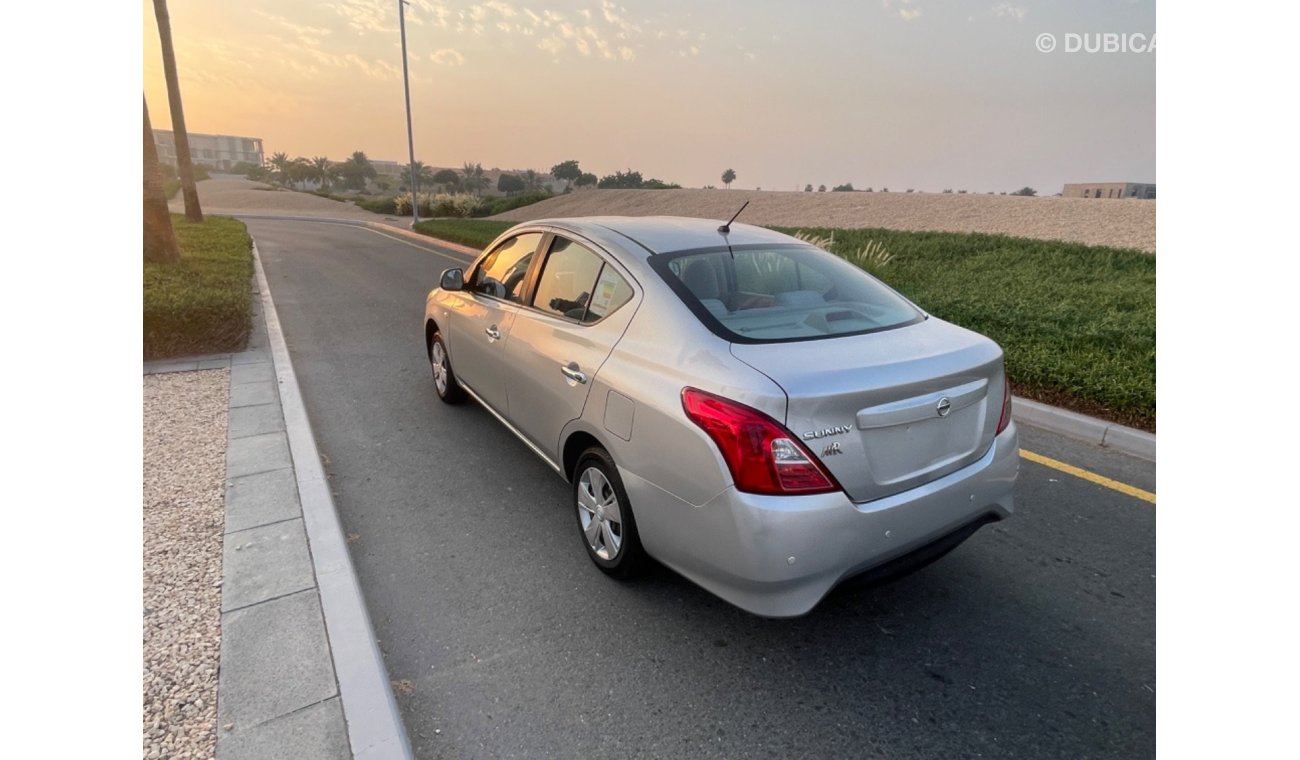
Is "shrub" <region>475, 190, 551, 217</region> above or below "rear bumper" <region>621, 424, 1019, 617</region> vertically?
above

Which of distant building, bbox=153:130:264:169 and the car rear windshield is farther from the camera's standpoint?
distant building, bbox=153:130:264:169

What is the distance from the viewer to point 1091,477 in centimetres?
437

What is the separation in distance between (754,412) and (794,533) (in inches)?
17.1

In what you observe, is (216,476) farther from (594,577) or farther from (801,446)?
(801,446)

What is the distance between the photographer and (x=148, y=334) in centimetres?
645

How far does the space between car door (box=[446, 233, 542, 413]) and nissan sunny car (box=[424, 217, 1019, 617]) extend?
0.37m

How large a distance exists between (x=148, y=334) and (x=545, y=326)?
502 centimetres

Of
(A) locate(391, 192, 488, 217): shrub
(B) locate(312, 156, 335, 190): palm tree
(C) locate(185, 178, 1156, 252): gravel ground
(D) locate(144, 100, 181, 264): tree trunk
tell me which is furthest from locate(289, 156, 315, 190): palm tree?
(D) locate(144, 100, 181, 264): tree trunk

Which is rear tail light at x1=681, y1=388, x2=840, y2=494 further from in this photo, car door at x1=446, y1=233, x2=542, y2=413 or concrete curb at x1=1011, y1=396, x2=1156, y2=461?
concrete curb at x1=1011, y1=396, x2=1156, y2=461

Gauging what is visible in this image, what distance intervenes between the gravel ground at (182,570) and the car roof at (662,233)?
2474 mm

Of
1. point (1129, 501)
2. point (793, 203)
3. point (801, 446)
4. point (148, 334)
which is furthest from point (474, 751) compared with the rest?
point (793, 203)

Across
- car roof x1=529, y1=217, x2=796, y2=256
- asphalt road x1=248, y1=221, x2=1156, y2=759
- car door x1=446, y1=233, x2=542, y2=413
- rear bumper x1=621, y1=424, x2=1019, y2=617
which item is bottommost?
asphalt road x1=248, y1=221, x2=1156, y2=759

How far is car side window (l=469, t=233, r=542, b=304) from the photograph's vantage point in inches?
166

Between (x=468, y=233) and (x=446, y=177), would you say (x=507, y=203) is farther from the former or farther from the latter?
(x=446, y=177)
